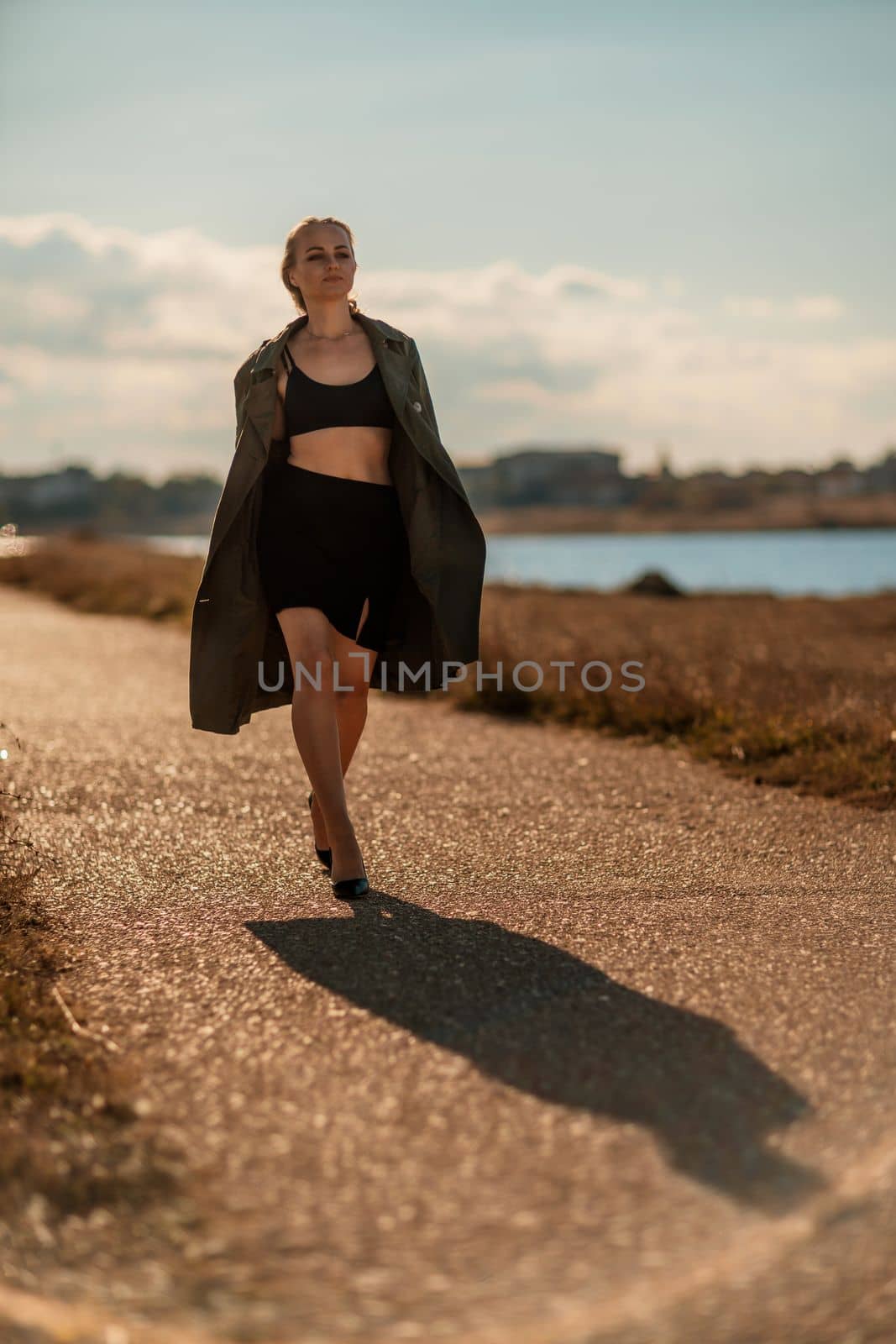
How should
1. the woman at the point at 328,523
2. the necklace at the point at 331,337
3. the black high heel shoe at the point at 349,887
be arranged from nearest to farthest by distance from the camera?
1. the black high heel shoe at the point at 349,887
2. the woman at the point at 328,523
3. the necklace at the point at 331,337

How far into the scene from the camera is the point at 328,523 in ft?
15.4

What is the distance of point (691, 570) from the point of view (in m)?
49.3

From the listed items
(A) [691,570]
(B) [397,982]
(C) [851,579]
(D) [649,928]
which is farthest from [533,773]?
(A) [691,570]

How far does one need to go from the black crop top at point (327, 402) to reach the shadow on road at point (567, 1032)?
160 cm

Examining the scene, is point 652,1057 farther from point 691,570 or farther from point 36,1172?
point 691,570

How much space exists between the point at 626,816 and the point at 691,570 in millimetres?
44341

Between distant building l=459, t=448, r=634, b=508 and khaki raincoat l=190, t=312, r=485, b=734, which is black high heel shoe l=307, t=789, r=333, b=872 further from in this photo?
distant building l=459, t=448, r=634, b=508

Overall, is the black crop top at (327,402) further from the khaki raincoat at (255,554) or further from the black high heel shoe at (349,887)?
the black high heel shoe at (349,887)

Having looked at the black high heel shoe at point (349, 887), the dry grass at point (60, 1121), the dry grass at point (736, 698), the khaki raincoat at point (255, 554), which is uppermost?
the khaki raincoat at point (255, 554)

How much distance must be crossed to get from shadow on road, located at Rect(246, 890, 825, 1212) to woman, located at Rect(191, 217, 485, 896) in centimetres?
64

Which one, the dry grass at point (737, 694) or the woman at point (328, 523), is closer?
the woman at point (328, 523)

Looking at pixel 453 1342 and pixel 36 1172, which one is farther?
pixel 36 1172

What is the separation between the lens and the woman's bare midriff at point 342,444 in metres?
4.70

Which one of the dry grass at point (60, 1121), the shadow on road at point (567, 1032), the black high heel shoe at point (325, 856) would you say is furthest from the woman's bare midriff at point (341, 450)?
the dry grass at point (60, 1121)
